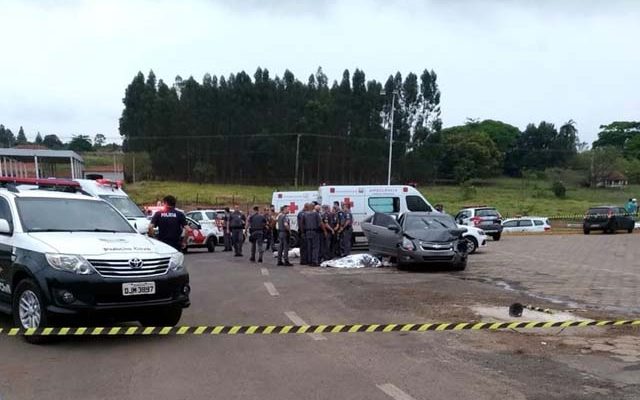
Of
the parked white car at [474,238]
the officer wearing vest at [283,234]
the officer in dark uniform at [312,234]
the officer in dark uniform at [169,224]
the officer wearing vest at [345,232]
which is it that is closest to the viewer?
the officer in dark uniform at [169,224]

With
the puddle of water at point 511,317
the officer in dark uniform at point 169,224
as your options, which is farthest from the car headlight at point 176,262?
the puddle of water at point 511,317

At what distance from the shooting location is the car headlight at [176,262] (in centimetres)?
830

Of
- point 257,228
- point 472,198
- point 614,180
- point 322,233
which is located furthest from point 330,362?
point 614,180

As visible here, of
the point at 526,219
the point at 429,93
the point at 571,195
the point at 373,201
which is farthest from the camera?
the point at 429,93

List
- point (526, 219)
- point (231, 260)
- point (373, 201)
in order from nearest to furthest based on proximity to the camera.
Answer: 1. point (231, 260)
2. point (373, 201)
3. point (526, 219)

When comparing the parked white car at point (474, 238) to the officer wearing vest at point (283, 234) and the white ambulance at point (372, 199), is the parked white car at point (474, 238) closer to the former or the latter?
the white ambulance at point (372, 199)

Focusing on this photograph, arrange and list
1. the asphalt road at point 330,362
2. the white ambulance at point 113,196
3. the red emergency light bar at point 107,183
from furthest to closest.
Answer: the red emergency light bar at point 107,183, the white ambulance at point 113,196, the asphalt road at point 330,362

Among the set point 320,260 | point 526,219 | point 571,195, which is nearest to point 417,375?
point 320,260

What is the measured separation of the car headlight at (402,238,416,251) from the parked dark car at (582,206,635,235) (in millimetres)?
22246

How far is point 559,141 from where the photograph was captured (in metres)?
126

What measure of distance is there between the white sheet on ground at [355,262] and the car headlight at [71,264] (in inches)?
437

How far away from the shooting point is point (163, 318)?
8734 mm

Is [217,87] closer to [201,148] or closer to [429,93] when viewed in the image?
[201,148]

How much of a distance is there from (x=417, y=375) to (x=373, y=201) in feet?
60.8
